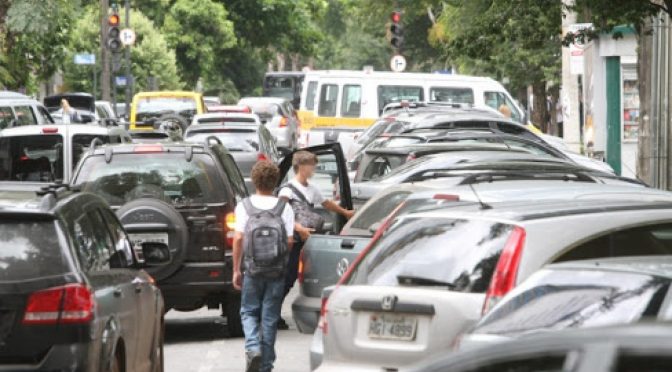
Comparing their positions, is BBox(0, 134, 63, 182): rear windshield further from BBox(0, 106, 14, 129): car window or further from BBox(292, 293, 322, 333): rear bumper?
BBox(292, 293, 322, 333): rear bumper

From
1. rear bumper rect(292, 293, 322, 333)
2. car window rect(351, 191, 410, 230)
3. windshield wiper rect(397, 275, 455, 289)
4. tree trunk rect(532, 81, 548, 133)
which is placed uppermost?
windshield wiper rect(397, 275, 455, 289)

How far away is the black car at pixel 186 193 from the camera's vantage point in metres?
14.6

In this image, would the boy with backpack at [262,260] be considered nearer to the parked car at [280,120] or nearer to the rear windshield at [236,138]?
the rear windshield at [236,138]

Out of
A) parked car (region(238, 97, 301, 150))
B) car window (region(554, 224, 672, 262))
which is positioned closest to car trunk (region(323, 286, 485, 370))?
car window (region(554, 224, 672, 262))

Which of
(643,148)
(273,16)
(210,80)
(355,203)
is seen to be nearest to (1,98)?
(643,148)

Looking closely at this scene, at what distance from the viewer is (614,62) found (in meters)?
33.2

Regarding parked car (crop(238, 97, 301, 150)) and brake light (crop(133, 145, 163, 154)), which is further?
parked car (crop(238, 97, 301, 150))

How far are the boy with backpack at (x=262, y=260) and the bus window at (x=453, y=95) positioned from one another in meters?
25.9

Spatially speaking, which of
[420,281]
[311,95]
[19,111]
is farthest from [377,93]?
[420,281]

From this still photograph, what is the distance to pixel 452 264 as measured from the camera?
8633mm

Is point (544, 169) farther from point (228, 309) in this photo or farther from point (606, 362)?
point (606, 362)

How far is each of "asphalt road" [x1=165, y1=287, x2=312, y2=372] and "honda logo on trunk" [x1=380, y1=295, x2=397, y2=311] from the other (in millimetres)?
4610

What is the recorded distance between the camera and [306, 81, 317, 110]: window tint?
39.0 metres

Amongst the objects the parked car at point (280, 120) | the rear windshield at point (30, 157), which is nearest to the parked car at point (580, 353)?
the rear windshield at point (30, 157)
